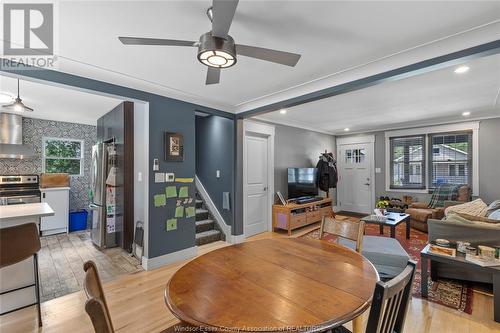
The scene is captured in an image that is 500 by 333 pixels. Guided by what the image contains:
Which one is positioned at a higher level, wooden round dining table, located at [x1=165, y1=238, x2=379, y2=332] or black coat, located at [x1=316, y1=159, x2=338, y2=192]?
black coat, located at [x1=316, y1=159, x2=338, y2=192]

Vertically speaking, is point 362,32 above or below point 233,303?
above

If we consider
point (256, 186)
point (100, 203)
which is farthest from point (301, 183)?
point (100, 203)

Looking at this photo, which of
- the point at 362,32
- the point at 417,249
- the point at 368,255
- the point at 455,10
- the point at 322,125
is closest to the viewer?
the point at 455,10

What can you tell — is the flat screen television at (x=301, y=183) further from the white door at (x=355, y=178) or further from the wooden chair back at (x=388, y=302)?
the wooden chair back at (x=388, y=302)

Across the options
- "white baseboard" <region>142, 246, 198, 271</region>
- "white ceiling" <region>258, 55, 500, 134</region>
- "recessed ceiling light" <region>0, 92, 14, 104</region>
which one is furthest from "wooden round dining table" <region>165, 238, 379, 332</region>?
"recessed ceiling light" <region>0, 92, 14, 104</region>

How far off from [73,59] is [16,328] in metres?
2.41

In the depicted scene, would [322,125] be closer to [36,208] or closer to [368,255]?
[368,255]

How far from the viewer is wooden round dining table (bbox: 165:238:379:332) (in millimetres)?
873

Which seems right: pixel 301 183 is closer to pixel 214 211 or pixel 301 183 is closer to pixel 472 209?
pixel 214 211

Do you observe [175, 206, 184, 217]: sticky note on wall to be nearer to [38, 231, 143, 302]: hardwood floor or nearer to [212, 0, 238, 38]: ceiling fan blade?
[38, 231, 143, 302]: hardwood floor

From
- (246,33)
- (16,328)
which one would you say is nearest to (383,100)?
(246,33)

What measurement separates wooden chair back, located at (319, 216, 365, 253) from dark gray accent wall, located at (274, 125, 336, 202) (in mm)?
3071

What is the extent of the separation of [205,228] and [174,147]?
5.77 feet

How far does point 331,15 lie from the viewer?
1.68 m
